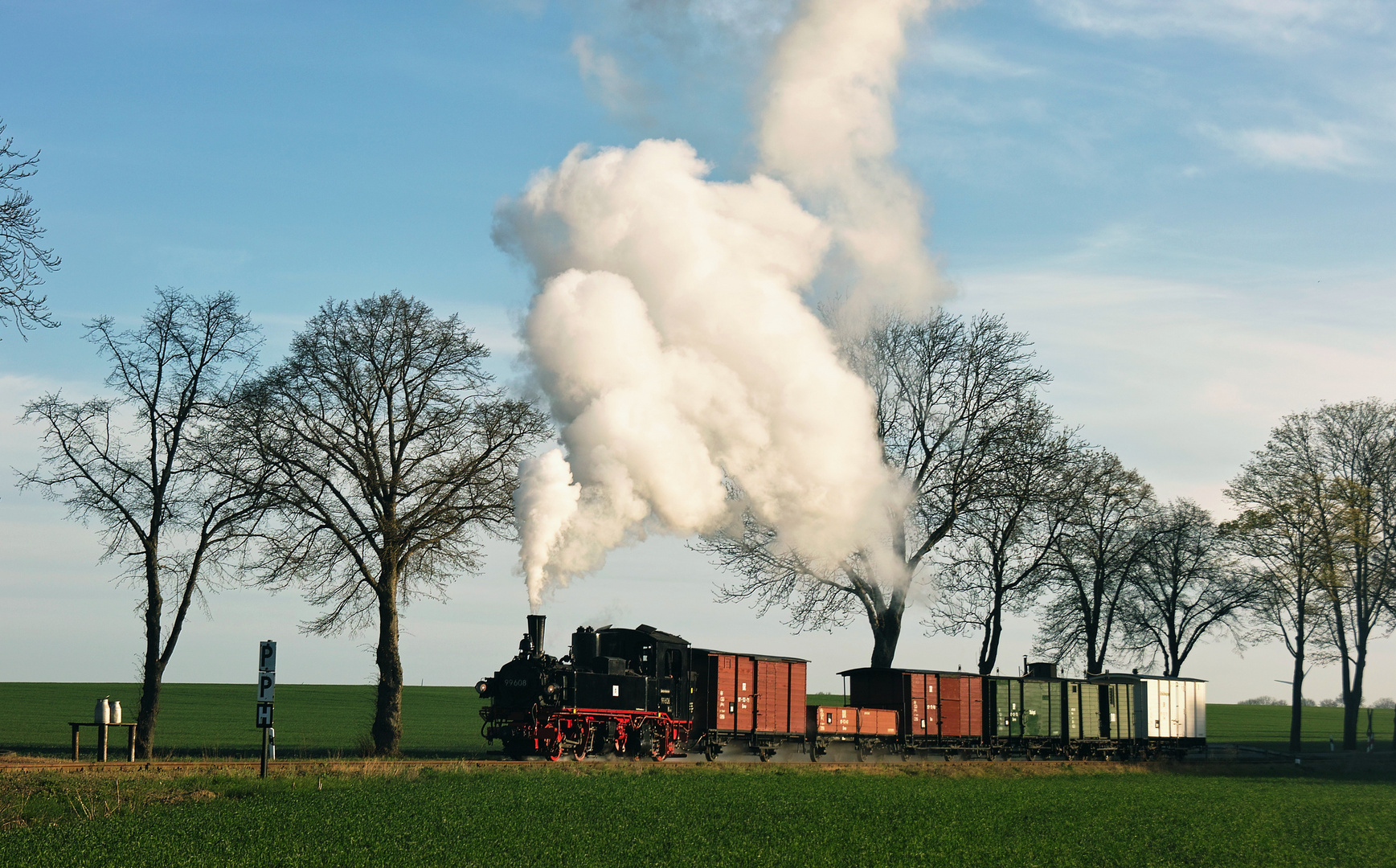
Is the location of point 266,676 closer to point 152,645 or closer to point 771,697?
point 152,645

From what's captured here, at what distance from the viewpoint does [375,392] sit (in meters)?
33.4

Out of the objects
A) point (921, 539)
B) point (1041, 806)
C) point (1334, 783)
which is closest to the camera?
point (1041, 806)

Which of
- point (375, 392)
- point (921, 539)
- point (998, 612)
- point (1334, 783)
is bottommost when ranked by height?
point (1334, 783)

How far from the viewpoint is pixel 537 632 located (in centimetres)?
2602

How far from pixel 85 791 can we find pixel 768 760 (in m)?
18.1

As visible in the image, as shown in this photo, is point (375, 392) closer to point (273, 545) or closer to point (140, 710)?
point (273, 545)

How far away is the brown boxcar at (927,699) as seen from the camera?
3609 centimetres

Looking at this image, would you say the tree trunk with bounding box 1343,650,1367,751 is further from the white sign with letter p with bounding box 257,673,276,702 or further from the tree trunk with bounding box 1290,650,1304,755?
the white sign with letter p with bounding box 257,673,276,702

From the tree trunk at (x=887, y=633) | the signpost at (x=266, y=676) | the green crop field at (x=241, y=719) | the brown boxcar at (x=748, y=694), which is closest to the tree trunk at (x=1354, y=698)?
the tree trunk at (x=887, y=633)

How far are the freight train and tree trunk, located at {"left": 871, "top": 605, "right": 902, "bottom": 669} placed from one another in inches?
119

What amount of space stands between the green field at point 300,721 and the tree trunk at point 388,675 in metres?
0.87

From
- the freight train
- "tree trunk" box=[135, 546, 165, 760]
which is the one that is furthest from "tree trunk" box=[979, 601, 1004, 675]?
"tree trunk" box=[135, 546, 165, 760]

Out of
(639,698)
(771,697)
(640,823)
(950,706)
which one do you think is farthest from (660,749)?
(950,706)

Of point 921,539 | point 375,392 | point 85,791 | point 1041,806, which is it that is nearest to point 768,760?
point 1041,806
